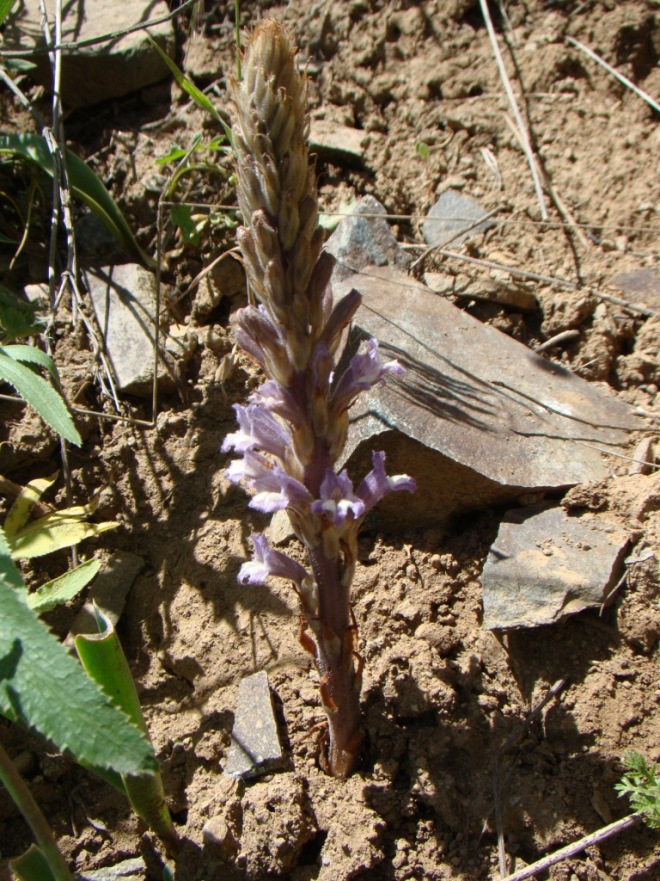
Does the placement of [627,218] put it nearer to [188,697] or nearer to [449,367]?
[449,367]

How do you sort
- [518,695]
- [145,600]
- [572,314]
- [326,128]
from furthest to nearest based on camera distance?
[326,128]
[572,314]
[145,600]
[518,695]

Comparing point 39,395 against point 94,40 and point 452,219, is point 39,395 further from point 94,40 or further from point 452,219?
point 452,219

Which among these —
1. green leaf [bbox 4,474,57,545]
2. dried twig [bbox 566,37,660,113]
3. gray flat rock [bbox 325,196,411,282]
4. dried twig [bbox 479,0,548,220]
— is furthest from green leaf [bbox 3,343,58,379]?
dried twig [bbox 566,37,660,113]

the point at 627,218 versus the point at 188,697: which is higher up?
the point at 627,218

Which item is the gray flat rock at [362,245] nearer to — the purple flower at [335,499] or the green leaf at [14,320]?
the green leaf at [14,320]

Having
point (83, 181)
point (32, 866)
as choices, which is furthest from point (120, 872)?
point (83, 181)

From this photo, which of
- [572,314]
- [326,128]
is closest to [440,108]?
[326,128]
